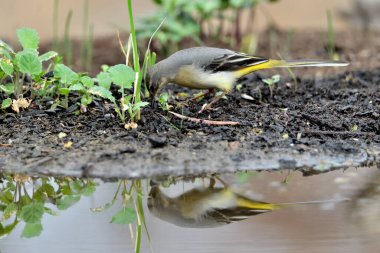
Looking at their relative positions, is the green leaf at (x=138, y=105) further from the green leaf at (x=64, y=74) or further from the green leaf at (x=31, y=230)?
the green leaf at (x=31, y=230)

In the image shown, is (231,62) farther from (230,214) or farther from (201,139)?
(230,214)

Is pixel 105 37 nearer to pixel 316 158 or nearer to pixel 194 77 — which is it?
pixel 194 77

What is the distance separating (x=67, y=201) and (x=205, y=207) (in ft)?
3.05

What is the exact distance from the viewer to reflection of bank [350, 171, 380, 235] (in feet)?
14.6

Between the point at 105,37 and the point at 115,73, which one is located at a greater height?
the point at 115,73

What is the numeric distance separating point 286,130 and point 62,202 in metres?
2.05

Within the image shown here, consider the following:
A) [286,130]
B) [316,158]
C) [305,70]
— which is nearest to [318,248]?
[316,158]

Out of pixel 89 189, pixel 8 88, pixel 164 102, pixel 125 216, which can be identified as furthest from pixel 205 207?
pixel 8 88

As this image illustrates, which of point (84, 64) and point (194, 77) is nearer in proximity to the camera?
point (194, 77)

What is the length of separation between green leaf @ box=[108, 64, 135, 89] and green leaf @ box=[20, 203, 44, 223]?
4.91 ft

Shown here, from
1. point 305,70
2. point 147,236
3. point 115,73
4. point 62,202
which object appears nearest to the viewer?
point 147,236

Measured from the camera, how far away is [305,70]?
30.0ft

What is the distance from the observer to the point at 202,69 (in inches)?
265

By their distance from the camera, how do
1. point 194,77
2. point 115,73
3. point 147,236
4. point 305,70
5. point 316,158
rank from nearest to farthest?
1. point 147,236
2. point 316,158
3. point 115,73
4. point 194,77
5. point 305,70
